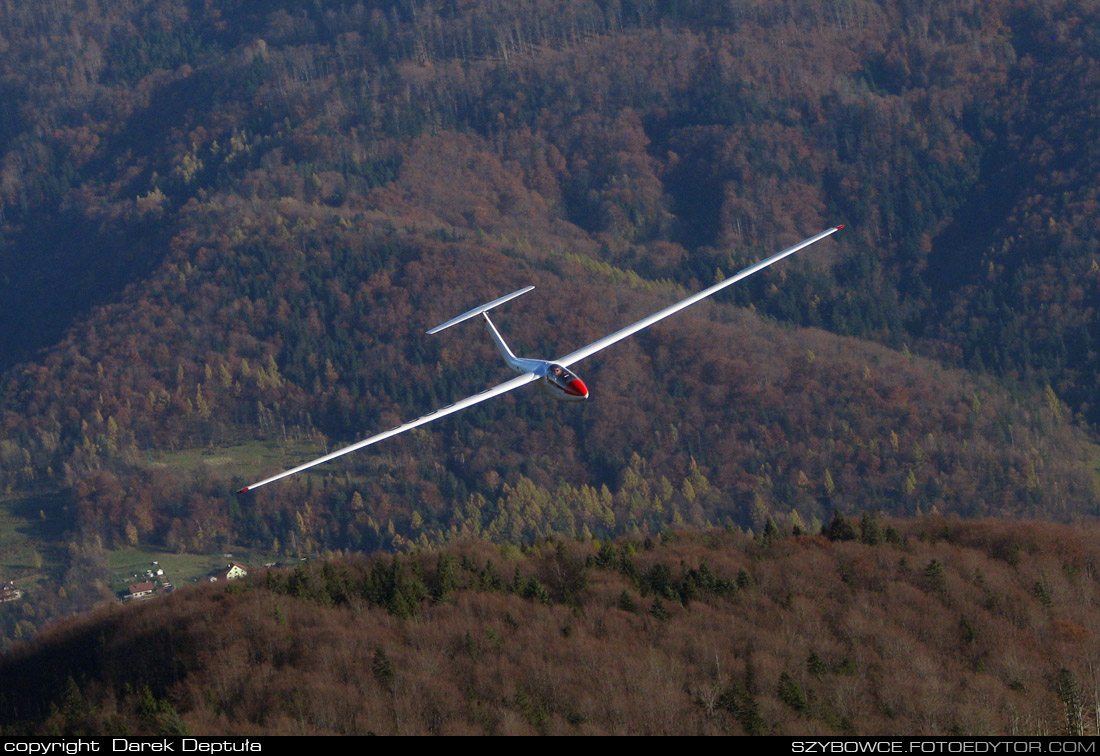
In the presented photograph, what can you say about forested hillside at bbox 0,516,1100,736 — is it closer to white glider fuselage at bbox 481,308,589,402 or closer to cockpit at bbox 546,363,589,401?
white glider fuselage at bbox 481,308,589,402

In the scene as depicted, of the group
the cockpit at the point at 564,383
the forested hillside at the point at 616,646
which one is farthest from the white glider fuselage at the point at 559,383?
the forested hillside at the point at 616,646

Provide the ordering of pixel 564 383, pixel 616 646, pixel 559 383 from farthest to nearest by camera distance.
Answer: pixel 616 646 < pixel 559 383 < pixel 564 383

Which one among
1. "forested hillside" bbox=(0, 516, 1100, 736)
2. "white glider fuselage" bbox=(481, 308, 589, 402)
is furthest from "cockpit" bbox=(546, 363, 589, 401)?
"forested hillside" bbox=(0, 516, 1100, 736)

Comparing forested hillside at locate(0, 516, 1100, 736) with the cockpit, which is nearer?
the cockpit

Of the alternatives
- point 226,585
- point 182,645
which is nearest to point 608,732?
point 182,645

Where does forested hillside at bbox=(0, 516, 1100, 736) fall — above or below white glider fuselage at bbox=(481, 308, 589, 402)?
below

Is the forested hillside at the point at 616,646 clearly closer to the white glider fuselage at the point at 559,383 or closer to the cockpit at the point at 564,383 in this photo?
the white glider fuselage at the point at 559,383

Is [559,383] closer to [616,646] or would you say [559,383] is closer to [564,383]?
[564,383]

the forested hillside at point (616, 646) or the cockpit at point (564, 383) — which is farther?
the forested hillside at point (616, 646)

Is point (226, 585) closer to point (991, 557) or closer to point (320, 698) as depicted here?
point (320, 698)

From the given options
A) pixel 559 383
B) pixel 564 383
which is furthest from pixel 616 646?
pixel 564 383
